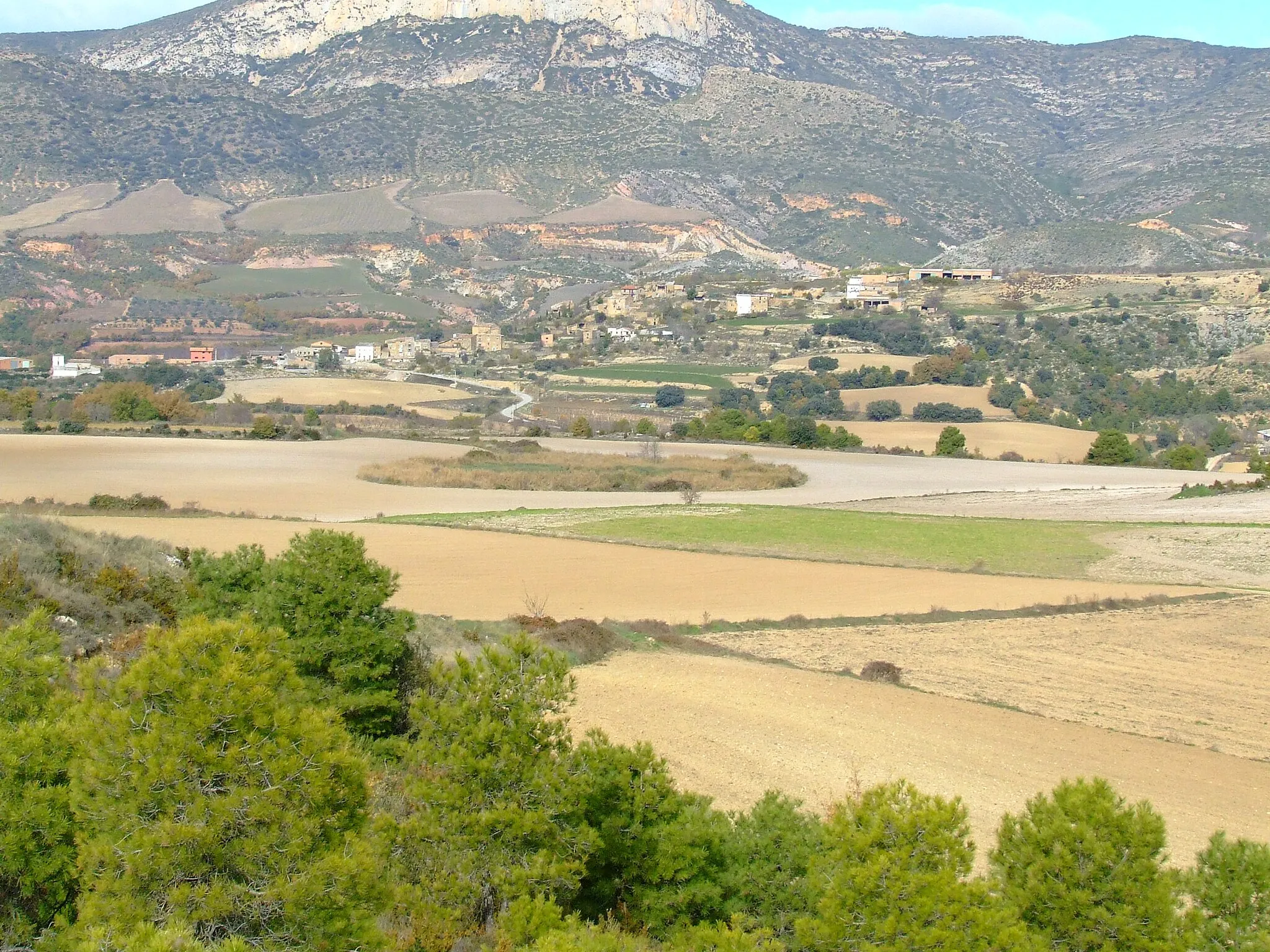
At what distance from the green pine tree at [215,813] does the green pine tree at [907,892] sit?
10.4 ft

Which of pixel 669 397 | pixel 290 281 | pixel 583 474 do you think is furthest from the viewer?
pixel 290 281

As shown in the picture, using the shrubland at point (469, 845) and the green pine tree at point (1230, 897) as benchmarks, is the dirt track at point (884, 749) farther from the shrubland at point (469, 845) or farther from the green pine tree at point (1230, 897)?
the green pine tree at point (1230, 897)

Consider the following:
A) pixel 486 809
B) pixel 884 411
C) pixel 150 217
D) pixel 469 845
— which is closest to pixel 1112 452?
pixel 884 411

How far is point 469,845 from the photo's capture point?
10.2 metres

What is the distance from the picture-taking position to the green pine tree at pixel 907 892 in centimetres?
869

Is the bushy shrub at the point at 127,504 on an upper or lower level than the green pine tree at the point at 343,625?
lower

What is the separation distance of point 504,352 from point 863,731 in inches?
4098

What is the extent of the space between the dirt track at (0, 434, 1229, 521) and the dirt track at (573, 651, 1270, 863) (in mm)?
27177

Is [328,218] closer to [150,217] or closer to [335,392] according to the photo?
[150,217]

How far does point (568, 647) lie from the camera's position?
24281mm

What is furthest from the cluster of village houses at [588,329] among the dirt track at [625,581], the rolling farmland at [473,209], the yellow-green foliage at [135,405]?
the dirt track at [625,581]

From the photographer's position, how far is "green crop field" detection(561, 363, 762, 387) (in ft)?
329

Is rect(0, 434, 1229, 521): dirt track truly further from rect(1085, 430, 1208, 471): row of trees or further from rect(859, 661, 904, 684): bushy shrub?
rect(859, 661, 904, 684): bushy shrub

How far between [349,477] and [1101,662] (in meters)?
40.4
